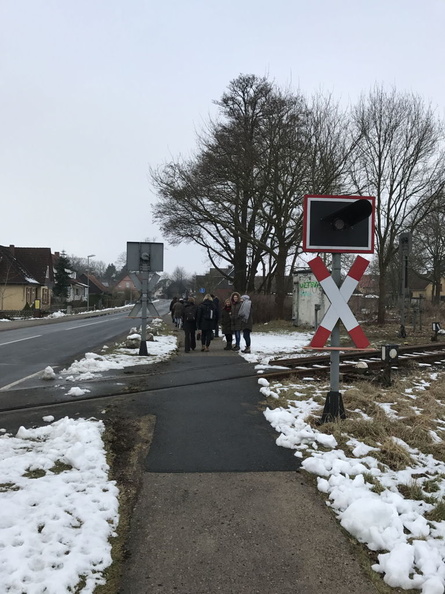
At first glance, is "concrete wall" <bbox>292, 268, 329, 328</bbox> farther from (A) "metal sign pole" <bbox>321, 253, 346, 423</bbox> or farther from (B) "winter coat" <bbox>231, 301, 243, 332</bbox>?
(A) "metal sign pole" <bbox>321, 253, 346, 423</bbox>

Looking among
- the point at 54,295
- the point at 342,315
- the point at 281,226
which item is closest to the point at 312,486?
the point at 342,315

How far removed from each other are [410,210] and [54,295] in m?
56.6

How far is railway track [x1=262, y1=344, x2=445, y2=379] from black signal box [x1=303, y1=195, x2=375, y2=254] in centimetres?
275

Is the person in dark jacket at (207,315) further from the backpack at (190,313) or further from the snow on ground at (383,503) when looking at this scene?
the snow on ground at (383,503)

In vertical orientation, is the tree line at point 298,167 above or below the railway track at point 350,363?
above

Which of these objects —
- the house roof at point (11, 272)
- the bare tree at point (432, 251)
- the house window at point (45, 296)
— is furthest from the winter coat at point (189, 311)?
the house window at point (45, 296)

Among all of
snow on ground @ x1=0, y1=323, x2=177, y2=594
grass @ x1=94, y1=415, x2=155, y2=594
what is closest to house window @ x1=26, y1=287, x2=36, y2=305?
grass @ x1=94, y1=415, x2=155, y2=594

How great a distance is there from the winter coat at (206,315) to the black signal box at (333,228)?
25.3 ft

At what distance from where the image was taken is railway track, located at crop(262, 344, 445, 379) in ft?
28.2

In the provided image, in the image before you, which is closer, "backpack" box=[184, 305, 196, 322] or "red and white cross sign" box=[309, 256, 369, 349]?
"red and white cross sign" box=[309, 256, 369, 349]

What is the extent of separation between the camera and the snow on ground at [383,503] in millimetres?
2578

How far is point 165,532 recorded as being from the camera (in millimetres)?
3000

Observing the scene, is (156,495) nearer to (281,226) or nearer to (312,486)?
(312,486)

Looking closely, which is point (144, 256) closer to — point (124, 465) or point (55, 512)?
point (124, 465)
